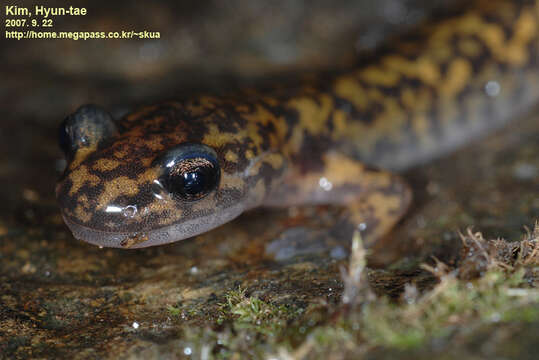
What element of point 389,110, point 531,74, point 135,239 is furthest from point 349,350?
point 531,74

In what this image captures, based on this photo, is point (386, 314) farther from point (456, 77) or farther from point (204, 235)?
point (456, 77)

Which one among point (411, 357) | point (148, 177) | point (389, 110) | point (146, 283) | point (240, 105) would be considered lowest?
point (411, 357)

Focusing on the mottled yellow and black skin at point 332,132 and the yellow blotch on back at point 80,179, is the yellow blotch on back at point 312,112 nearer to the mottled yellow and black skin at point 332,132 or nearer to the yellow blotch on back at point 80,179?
the mottled yellow and black skin at point 332,132

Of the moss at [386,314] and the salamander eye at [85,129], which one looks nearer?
the moss at [386,314]

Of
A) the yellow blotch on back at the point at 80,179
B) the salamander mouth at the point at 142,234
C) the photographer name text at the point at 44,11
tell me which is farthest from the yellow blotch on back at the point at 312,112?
the photographer name text at the point at 44,11

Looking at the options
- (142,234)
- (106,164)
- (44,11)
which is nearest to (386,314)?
(142,234)

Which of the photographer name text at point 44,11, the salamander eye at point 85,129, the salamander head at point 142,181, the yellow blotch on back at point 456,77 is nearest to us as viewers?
the salamander head at point 142,181

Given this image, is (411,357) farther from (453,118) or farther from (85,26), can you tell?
(85,26)

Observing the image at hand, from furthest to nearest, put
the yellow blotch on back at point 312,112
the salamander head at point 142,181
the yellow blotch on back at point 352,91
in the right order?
the yellow blotch on back at point 352,91 → the yellow blotch on back at point 312,112 → the salamander head at point 142,181
